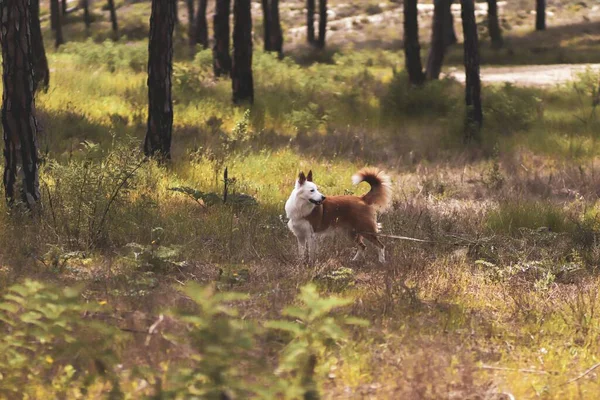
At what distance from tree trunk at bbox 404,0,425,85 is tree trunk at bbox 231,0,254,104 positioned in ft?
15.5

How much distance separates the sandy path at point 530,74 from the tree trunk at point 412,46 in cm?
166

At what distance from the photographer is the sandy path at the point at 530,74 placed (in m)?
23.5

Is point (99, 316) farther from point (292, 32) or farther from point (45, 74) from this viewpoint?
point (292, 32)

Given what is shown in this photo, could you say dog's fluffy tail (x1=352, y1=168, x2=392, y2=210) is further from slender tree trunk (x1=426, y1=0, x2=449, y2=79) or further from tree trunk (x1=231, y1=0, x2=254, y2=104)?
slender tree trunk (x1=426, y1=0, x2=449, y2=79)

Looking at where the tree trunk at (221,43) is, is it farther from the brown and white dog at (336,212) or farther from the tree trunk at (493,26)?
the tree trunk at (493,26)

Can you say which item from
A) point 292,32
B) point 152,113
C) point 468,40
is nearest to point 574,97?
point 468,40

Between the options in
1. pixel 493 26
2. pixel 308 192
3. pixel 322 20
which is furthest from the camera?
pixel 322 20

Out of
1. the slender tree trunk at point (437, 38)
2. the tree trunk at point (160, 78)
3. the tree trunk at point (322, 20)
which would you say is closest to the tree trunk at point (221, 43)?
the slender tree trunk at point (437, 38)

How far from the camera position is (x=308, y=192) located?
7.87 meters

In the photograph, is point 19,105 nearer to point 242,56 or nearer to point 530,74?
point 242,56

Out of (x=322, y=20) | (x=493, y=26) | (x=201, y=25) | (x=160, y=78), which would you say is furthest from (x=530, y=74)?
(x=160, y=78)

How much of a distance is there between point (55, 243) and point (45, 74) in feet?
34.3

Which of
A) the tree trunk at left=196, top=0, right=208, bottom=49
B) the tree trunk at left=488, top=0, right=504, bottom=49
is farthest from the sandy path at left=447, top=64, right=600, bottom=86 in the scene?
the tree trunk at left=196, top=0, right=208, bottom=49

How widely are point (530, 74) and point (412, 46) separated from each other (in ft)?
23.7
